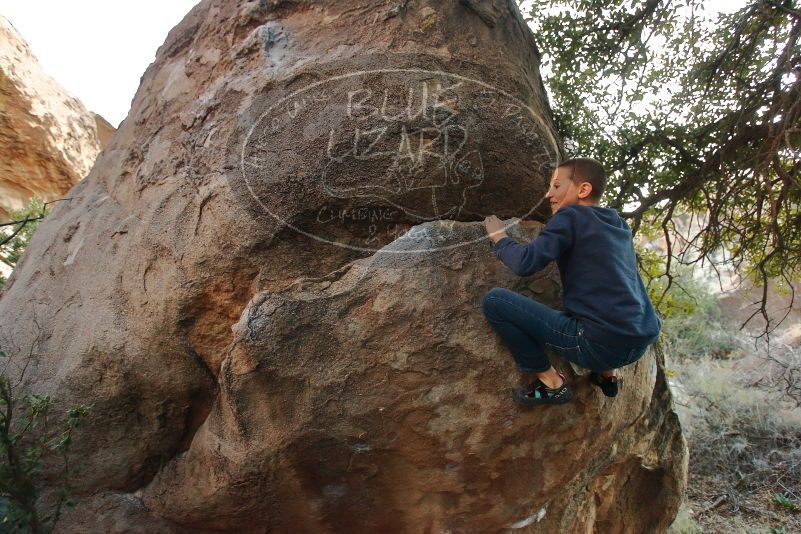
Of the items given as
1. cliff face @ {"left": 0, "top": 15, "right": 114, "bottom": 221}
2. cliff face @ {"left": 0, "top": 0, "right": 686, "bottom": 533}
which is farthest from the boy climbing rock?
cliff face @ {"left": 0, "top": 15, "right": 114, "bottom": 221}

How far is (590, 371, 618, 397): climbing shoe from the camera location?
2.55 m

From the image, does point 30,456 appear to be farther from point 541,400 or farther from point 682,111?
point 682,111

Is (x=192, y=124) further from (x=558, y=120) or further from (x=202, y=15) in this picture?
(x=558, y=120)

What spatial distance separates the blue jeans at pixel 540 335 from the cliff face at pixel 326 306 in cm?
10

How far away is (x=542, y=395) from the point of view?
7.72 feet

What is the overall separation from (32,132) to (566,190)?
814 centimetres

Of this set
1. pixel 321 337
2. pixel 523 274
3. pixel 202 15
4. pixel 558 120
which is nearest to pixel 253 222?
pixel 321 337

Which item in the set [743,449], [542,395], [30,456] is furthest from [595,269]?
[743,449]

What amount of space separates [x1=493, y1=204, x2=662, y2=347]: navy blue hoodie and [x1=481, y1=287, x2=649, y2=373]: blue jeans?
0.14 feet

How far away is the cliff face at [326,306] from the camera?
2398 millimetres

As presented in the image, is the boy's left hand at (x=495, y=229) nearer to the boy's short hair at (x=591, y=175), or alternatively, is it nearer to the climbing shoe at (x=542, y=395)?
the boy's short hair at (x=591, y=175)

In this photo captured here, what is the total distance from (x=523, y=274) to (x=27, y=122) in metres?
8.13

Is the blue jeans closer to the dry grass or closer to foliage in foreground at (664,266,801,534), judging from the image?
foliage in foreground at (664,266,801,534)

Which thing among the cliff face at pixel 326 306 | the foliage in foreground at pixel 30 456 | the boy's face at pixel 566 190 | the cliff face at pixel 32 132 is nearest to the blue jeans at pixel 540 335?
the cliff face at pixel 326 306
